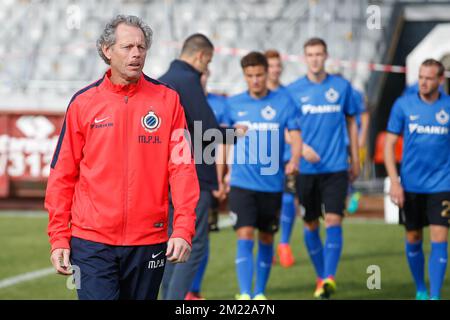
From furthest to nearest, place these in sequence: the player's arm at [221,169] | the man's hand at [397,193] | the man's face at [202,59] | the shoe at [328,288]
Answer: the shoe at [328,288] → the man's hand at [397,193] → the player's arm at [221,169] → the man's face at [202,59]

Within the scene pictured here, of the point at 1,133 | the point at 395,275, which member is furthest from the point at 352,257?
the point at 1,133

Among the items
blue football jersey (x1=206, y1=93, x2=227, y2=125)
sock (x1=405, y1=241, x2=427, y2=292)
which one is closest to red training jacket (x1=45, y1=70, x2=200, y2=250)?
sock (x1=405, y1=241, x2=427, y2=292)

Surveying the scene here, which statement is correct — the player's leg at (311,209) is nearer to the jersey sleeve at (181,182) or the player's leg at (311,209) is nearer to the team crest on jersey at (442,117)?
the team crest on jersey at (442,117)

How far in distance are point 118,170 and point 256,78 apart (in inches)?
173

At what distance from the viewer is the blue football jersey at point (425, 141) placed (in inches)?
358

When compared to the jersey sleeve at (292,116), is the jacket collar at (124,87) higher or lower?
higher

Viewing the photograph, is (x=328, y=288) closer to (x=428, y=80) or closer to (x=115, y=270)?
(x=428, y=80)

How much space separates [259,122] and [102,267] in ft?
14.7

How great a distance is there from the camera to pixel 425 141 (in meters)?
9.14

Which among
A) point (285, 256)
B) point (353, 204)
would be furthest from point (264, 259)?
point (353, 204)

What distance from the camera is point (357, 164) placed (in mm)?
10234

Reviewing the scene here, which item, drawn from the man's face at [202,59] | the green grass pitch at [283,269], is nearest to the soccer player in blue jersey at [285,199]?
the green grass pitch at [283,269]

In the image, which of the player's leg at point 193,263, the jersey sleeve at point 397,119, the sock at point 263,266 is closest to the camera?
the player's leg at point 193,263

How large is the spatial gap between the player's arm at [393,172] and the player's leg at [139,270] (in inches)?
169
